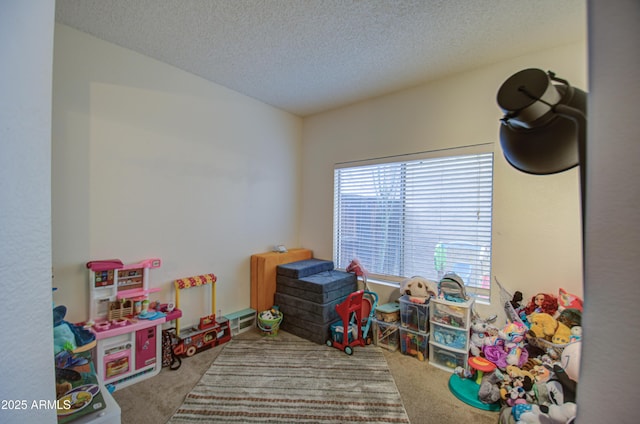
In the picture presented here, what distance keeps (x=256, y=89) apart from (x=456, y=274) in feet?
8.65

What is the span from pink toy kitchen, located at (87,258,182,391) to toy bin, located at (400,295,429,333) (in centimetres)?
196

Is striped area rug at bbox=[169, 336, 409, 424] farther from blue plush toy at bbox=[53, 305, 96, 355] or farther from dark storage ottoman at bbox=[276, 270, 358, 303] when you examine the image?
blue plush toy at bbox=[53, 305, 96, 355]

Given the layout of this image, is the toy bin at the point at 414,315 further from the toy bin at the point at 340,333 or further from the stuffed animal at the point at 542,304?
the stuffed animal at the point at 542,304

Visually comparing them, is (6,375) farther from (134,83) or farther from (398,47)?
(398,47)

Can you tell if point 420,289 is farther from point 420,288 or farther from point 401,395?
point 401,395

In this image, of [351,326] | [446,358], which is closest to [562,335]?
[446,358]

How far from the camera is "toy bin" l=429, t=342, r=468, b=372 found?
6.56 ft

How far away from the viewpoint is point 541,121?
622 millimetres

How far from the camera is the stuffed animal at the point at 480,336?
1904 mm

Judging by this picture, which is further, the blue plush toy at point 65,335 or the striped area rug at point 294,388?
the striped area rug at point 294,388

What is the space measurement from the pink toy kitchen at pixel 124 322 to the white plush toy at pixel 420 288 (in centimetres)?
200

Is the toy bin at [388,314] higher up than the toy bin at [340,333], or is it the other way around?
the toy bin at [388,314]

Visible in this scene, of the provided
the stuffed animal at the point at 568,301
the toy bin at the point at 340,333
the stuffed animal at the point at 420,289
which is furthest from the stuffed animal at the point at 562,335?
the toy bin at the point at 340,333

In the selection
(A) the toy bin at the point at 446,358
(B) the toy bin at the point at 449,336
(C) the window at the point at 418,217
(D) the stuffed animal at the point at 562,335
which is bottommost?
(A) the toy bin at the point at 446,358
